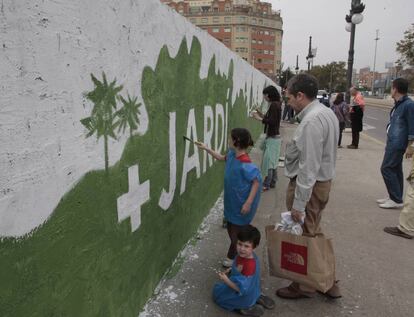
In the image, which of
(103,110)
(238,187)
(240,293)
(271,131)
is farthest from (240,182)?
(271,131)

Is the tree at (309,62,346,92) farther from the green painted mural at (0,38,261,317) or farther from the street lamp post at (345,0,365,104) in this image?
the green painted mural at (0,38,261,317)

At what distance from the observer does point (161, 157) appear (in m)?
3.05

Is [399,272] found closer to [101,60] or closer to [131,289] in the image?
[131,289]

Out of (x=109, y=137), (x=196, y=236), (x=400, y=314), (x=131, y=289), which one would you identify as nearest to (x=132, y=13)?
(x=109, y=137)

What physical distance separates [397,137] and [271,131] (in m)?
1.80

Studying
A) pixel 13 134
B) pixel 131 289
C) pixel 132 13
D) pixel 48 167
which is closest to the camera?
pixel 13 134

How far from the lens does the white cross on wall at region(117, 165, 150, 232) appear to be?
94.2 inches

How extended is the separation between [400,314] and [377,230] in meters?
1.94

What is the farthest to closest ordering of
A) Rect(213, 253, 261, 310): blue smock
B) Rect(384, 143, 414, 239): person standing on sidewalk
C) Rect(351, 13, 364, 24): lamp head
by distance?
1. Rect(351, 13, 364, 24): lamp head
2. Rect(384, 143, 414, 239): person standing on sidewalk
3. Rect(213, 253, 261, 310): blue smock

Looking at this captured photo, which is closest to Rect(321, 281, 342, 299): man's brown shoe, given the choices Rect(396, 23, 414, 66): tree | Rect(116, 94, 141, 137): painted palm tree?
Rect(116, 94, 141, 137): painted palm tree

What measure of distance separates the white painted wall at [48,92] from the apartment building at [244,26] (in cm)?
10691

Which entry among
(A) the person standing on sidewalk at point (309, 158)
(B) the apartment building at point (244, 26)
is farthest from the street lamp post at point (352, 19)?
(B) the apartment building at point (244, 26)

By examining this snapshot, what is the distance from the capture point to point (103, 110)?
6.74ft

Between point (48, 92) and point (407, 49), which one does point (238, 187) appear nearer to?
point (48, 92)
